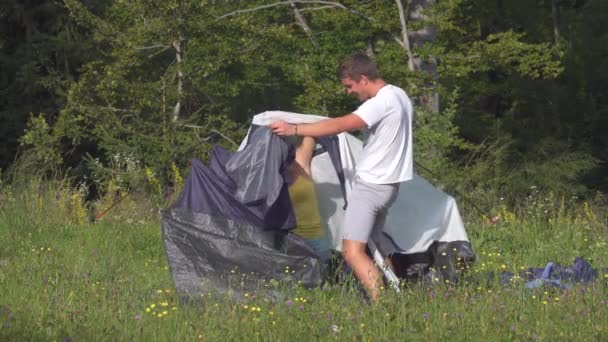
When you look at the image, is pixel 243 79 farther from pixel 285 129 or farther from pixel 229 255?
pixel 285 129

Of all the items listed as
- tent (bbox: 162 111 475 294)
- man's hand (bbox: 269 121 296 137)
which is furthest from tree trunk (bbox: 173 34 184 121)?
man's hand (bbox: 269 121 296 137)

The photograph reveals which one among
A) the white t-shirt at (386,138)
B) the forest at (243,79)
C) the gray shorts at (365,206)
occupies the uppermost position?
the white t-shirt at (386,138)

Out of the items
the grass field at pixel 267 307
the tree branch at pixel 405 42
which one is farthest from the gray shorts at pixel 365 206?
the tree branch at pixel 405 42

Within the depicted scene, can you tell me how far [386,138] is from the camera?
22.6 ft

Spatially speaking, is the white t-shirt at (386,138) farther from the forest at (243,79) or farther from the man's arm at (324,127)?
the forest at (243,79)

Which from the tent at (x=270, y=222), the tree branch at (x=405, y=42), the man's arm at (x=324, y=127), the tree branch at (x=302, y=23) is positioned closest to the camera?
the man's arm at (x=324, y=127)

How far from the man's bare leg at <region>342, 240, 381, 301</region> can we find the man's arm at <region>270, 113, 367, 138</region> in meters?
0.69

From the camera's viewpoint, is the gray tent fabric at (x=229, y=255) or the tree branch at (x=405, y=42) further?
the tree branch at (x=405, y=42)

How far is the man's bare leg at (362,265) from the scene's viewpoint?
6.95 m

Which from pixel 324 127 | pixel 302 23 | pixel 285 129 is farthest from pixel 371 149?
pixel 302 23

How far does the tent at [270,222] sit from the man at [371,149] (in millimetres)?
422

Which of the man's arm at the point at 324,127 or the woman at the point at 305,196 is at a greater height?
the man's arm at the point at 324,127

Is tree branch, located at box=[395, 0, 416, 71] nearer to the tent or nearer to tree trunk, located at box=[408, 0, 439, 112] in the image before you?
tree trunk, located at box=[408, 0, 439, 112]

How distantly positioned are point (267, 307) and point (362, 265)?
73 centimetres
